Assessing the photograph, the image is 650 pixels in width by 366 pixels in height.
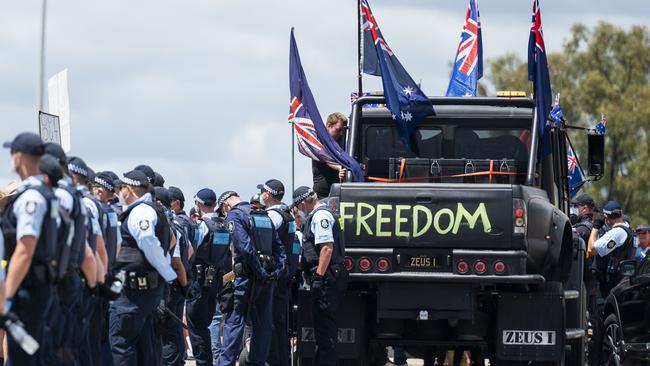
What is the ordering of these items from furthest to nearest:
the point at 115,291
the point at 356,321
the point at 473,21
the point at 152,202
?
the point at 473,21
the point at 356,321
the point at 152,202
the point at 115,291

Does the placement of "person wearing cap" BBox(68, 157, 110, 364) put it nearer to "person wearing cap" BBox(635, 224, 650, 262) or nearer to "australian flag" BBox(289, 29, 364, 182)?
"australian flag" BBox(289, 29, 364, 182)

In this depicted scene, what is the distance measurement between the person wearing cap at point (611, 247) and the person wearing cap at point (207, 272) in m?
5.03

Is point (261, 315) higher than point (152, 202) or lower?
lower

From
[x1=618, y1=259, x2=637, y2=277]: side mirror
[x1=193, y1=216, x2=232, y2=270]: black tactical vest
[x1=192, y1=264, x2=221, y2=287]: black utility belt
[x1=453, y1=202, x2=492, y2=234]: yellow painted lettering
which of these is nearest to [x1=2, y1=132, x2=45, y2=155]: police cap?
[x1=453, y1=202, x2=492, y2=234]: yellow painted lettering

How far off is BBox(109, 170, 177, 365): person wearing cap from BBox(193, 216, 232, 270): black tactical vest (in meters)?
3.97

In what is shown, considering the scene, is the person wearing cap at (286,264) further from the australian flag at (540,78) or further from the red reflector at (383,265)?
the australian flag at (540,78)

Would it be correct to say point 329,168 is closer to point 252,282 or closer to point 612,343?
point 252,282

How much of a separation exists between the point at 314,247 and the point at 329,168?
4.52 ft

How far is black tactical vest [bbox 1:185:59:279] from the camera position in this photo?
34.5 feet

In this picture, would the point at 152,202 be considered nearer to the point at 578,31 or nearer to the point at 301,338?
the point at 301,338

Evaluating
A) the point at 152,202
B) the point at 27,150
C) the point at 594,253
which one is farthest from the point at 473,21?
the point at 27,150

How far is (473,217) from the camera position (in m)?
14.7

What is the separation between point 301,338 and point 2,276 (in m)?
5.67

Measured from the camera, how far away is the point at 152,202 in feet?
45.3
